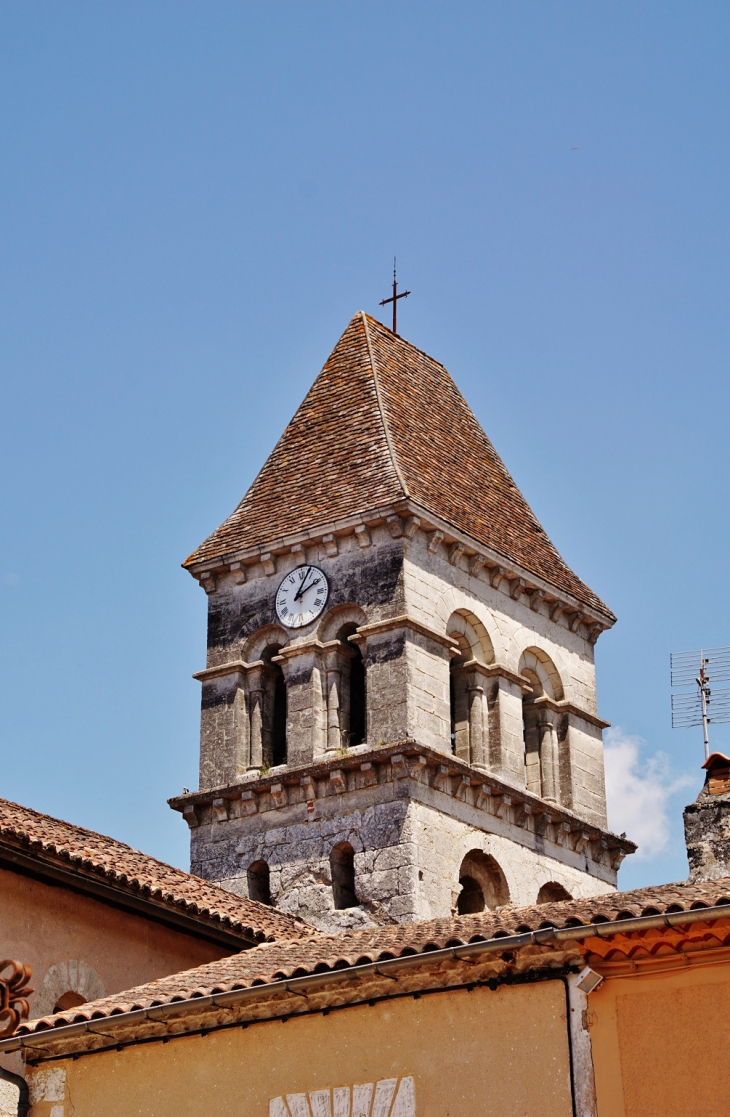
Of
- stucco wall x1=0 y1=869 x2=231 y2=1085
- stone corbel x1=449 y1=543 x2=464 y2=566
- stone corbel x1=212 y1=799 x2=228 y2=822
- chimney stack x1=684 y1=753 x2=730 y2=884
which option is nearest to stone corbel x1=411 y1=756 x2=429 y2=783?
stone corbel x1=212 y1=799 x2=228 y2=822

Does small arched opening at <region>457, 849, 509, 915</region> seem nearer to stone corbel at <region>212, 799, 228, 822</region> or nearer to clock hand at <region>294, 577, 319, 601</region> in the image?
stone corbel at <region>212, 799, 228, 822</region>

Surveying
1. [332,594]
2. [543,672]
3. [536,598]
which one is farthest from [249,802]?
[536,598]

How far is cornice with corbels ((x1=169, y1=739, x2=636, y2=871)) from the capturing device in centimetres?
2261

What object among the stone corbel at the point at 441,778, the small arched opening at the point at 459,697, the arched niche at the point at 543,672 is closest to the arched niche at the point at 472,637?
the small arched opening at the point at 459,697

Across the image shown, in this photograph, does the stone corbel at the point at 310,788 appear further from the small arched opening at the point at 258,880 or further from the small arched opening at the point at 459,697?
the small arched opening at the point at 459,697

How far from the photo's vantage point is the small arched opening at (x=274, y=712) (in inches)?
965

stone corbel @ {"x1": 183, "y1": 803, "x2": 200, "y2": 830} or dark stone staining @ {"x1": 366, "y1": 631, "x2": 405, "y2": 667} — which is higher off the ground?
dark stone staining @ {"x1": 366, "y1": 631, "x2": 405, "y2": 667}

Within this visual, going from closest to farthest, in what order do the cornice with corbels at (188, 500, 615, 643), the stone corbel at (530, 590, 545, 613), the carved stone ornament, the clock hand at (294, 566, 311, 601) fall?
the carved stone ornament → the cornice with corbels at (188, 500, 615, 643) → the clock hand at (294, 566, 311, 601) → the stone corbel at (530, 590, 545, 613)

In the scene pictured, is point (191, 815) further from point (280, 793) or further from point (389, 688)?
point (389, 688)

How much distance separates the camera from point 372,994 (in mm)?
12180

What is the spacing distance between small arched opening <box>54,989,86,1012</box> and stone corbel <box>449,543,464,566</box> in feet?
31.6

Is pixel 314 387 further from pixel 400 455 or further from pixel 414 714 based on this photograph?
pixel 414 714

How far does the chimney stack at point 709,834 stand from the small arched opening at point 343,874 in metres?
7.96

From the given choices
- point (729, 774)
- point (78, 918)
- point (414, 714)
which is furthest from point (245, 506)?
point (729, 774)
